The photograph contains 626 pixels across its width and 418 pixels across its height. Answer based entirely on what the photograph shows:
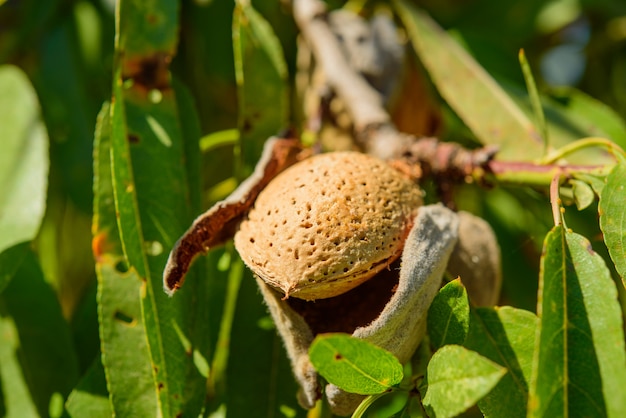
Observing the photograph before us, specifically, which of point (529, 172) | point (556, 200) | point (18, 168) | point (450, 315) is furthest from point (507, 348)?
point (18, 168)

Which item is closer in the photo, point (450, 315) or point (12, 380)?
point (450, 315)

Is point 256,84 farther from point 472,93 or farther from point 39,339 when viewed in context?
point 39,339

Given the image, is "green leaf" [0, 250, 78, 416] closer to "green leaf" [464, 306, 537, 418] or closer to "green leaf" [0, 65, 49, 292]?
"green leaf" [0, 65, 49, 292]

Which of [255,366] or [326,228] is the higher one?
[326,228]

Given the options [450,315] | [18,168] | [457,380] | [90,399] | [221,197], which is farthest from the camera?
[221,197]

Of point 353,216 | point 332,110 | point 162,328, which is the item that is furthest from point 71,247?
point 353,216

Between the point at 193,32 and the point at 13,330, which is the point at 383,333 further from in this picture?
the point at 193,32
